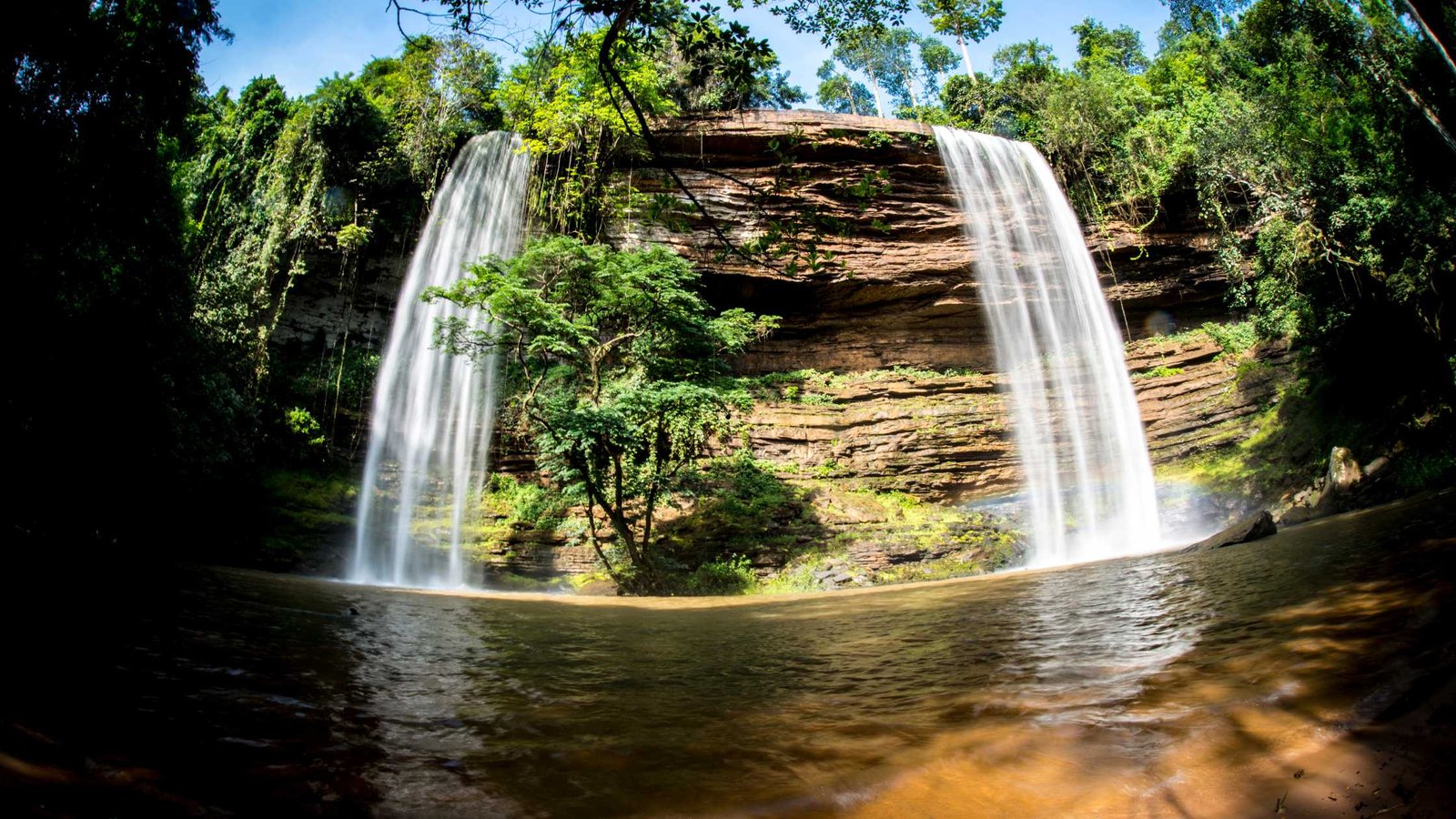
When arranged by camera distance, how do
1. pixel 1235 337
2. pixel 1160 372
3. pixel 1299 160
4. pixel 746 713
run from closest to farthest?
pixel 746 713
pixel 1299 160
pixel 1235 337
pixel 1160 372

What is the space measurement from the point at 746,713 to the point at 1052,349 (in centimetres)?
2024

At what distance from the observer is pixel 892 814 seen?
4.37 ft

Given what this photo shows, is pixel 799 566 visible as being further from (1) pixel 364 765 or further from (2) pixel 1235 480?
(1) pixel 364 765

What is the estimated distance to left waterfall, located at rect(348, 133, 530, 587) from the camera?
49.4 ft

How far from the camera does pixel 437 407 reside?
17016 millimetres

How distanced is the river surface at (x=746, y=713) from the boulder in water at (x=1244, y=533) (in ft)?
15.8

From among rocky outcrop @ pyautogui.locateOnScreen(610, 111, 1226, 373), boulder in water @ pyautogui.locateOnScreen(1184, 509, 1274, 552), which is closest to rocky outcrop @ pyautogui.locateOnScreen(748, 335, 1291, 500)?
rocky outcrop @ pyautogui.locateOnScreen(610, 111, 1226, 373)

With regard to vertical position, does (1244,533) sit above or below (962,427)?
below

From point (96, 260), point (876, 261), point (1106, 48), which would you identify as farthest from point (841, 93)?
point (96, 260)

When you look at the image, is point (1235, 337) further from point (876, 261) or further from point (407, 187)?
point (407, 187)

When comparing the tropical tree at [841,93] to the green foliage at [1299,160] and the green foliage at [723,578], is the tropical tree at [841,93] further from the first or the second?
the green foliage at [723,578]

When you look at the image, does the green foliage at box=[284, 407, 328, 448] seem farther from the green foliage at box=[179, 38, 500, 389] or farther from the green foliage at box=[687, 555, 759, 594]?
the green foliage at box=[687, 555, 759, 594]

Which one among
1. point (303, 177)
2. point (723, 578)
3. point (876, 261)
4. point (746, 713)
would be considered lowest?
point (723, 578)

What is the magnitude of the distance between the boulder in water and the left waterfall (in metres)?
13.5
